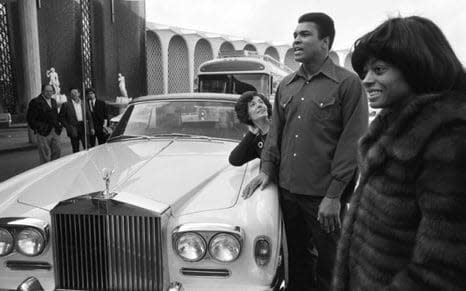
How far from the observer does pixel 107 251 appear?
7.26 ft

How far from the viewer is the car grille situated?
7.13 ft

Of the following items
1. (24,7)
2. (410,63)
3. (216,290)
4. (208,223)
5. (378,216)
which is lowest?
(216,290)

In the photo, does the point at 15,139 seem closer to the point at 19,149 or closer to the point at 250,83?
the point at 19,149

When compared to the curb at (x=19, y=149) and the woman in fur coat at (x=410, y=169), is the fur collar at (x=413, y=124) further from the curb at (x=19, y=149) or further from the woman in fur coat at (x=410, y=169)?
the curb at (x=19, y=149)

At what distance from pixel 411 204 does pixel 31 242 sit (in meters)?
2.05

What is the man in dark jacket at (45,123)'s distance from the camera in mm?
7102

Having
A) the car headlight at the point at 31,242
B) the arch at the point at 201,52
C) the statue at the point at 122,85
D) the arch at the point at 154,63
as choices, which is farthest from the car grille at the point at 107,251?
the arch at the point at 201,52

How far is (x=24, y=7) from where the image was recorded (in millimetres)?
14047

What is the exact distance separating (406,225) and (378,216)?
98 mm

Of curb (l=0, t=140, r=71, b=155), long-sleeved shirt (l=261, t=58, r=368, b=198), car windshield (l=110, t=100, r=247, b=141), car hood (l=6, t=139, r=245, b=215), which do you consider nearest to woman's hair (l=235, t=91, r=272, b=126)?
car hood (l=6, t=139, r=245, b=215)

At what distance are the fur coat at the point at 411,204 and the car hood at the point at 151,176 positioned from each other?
1134 millimetres

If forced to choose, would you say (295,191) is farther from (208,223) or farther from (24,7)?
(24,7)

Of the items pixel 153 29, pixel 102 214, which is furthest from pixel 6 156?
pixel 153 29

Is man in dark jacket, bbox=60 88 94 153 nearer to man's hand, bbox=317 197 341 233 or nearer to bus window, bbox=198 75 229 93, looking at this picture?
bus window, bbox=198 75 229 93
